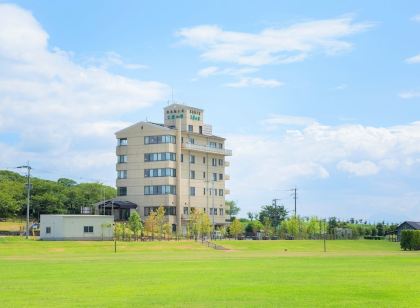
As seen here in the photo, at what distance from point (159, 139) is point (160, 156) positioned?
11.2 ft

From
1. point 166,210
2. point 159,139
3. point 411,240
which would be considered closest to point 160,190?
point 166,210

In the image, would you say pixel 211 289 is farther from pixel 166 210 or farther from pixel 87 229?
pixel 166 210

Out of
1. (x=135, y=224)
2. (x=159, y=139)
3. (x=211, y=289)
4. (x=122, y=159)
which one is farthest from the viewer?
(x=122, y=159)

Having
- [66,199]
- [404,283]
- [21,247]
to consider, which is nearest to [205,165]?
[66,199]

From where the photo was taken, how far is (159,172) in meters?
139

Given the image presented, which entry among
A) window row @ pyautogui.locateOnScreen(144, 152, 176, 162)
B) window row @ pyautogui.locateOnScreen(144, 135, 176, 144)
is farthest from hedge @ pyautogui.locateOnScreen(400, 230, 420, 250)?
window row @ pyautogui.locateOnScreen(144, 135, 176, 144)

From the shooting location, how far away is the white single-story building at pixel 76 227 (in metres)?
114

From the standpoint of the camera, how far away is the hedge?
103 m

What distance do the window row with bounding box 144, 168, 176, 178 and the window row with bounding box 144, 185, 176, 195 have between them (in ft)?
7.52

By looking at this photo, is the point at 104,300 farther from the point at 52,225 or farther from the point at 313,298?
the point at 52,225

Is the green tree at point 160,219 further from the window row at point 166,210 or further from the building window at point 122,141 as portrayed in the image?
the building window at point 122,141

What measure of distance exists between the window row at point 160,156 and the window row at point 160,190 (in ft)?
17.8

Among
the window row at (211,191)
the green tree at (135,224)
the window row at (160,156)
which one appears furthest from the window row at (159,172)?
the green tree at (135,224)

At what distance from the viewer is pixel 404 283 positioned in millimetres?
35281
